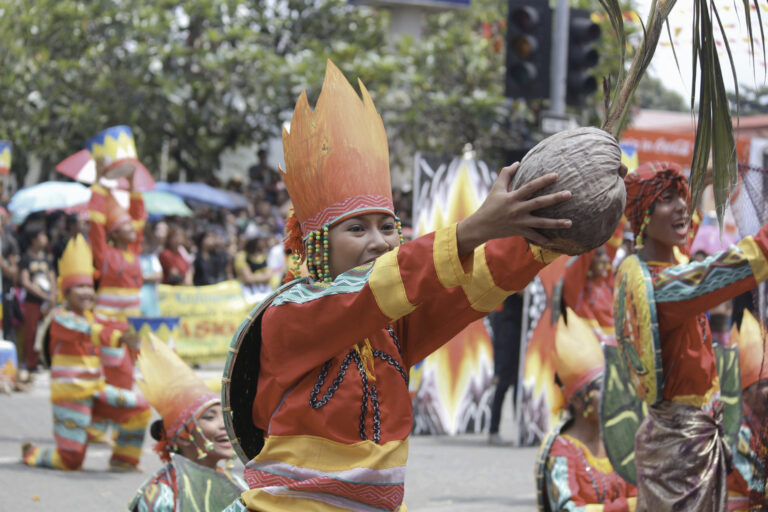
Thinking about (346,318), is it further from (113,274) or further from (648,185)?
(113,274)

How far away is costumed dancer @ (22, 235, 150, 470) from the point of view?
26.9ft

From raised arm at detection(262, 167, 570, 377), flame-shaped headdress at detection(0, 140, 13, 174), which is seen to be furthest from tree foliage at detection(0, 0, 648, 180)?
raised arm at detection(262, 167, 570, 377)

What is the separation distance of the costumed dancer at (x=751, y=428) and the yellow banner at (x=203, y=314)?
25.6 feet

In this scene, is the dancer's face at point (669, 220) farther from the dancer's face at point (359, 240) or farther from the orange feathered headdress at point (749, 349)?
the dancer's face at point (359, 240)

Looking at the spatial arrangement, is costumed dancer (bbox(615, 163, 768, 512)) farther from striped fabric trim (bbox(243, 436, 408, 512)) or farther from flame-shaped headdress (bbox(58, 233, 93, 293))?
flame-shaped headdress (bbox(58, 233, 93, 293))

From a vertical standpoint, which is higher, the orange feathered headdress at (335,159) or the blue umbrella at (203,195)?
the orange feathered headdress at (335,159)

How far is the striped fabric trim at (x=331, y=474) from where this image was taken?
2.96m

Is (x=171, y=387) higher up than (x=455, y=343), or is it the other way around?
(x=171, y=387)

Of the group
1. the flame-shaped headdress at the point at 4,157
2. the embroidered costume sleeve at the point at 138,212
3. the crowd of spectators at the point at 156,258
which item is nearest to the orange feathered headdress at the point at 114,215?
the embroidered costume sleeve at the point at 138,212

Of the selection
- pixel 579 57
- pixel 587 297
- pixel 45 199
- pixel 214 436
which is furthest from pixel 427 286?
pixel 45 199

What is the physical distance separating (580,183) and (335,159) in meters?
0.97

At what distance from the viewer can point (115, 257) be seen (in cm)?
890

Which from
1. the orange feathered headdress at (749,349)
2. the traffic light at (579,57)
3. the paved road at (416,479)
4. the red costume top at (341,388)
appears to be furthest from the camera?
the traffic light at (579,57)

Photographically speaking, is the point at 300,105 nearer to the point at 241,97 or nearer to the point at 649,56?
the point at 649,56
